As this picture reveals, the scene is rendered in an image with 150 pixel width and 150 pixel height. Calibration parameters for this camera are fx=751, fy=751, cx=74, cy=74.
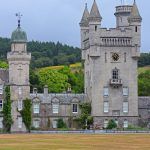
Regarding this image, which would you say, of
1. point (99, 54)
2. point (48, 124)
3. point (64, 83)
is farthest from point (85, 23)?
point (64, 83)

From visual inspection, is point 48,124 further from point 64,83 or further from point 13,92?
point 64,83

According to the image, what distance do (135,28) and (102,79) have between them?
9148mm

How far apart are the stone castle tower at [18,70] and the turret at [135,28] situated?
15.9 m

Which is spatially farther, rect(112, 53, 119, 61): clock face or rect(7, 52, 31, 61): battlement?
rect(112, 53, 119, 61): clock face

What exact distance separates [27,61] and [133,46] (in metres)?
15.8

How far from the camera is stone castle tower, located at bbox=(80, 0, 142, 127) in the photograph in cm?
10931

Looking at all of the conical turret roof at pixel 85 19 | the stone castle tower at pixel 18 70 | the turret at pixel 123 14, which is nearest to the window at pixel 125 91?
the turret at pixel 123 14

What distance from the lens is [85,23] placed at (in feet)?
386

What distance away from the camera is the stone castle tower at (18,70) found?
106375 mm

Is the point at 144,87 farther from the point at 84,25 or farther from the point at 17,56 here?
the point at 17,56

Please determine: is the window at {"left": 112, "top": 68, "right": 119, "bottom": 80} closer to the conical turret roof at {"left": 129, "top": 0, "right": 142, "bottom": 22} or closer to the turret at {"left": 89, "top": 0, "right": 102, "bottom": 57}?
the turret at {"left": 89, "top": 0, "right": 102, "bottom": 57}

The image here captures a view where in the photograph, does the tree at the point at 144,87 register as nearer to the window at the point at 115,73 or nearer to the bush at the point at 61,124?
the window at the point at 115,73

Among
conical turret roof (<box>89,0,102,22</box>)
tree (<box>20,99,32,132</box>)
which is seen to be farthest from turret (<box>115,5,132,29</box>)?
tree (<box>20,99,32,132</box>)

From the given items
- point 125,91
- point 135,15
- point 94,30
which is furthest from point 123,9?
point 125,91
